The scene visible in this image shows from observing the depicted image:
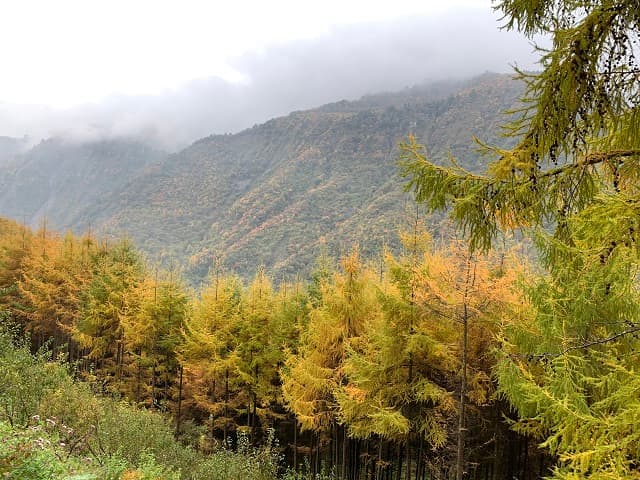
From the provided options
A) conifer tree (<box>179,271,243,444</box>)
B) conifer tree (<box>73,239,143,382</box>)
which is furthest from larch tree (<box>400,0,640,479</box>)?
conifer tree (<box>73,239,143,382</box>)

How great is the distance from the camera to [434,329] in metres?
12.4

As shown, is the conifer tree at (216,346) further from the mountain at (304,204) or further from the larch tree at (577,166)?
the mountain at (304,204)

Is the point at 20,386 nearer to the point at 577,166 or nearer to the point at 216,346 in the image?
the point at 216,346

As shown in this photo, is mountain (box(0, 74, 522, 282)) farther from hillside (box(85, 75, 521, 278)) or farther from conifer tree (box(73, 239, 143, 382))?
conifer tree (box(73, 239, 143, 382))

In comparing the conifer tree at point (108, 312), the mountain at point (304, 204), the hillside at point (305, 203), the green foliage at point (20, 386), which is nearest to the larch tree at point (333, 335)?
the green foliage at point (20, 386)

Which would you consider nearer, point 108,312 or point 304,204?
point 108,312

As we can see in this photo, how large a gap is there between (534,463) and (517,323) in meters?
11.2

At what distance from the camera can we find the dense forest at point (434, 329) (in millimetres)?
3098

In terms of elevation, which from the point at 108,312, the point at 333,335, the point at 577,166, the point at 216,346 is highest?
the point at 577,166

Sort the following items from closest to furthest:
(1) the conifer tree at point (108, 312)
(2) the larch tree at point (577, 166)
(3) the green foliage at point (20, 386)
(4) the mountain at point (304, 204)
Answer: (2) the larch tree at point (577, 166)
(3) the green foliage at point (20, 386)
(1) the conifer tree at point (108, 312)
(4) the mountain at point (304, 204)

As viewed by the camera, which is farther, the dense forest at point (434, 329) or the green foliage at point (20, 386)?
the green foliage at point (20, 386)

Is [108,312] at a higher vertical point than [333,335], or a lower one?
lower

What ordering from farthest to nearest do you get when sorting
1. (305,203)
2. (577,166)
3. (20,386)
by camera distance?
(305,203) < (20,386) < (577,166)

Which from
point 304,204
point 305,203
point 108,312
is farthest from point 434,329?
point 305,203
